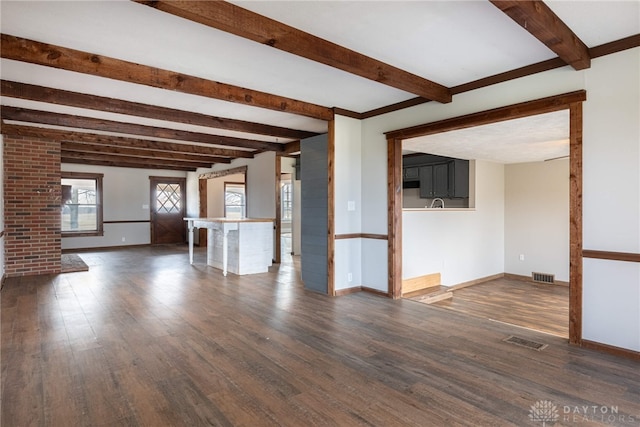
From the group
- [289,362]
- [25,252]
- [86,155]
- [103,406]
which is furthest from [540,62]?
[86,155]

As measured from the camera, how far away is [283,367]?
2.62m

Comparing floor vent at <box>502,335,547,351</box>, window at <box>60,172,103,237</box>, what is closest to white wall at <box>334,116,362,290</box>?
floor vent at <box>502,335,547,351</box>

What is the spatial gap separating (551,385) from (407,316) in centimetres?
162

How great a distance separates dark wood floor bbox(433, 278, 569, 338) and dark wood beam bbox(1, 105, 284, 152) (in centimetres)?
466

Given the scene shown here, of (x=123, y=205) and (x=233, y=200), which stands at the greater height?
(x=233, y=200)

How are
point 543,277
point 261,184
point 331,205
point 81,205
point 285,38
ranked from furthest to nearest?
point 81,205 < point 261,184 < point 543,277 < point 331,205 < point 285,38

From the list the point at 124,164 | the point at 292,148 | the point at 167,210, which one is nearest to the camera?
the point at 292,148

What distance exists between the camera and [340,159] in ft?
16.0

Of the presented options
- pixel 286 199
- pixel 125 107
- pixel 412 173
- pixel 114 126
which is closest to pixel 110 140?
pixel 114 126

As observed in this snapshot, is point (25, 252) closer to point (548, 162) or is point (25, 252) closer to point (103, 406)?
point (103, 406)

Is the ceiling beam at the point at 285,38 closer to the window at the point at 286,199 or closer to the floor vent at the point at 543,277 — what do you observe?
the floor vent at the point at 543,277

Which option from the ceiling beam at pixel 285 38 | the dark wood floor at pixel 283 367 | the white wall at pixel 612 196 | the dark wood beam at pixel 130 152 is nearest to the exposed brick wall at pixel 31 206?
the dark wood beam at pixel 130 152

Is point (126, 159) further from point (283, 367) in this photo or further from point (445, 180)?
point (283, 367)

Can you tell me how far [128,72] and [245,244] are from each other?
3564 mm
